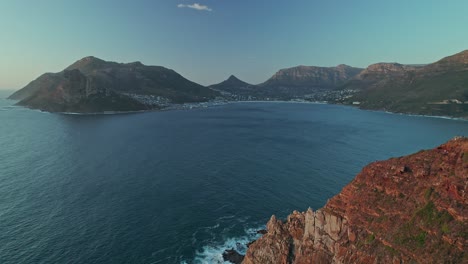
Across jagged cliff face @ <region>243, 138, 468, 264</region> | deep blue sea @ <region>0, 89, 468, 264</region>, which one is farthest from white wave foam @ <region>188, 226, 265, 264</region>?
jagged cliff face @ <region>243, 138, 468, 264</region>

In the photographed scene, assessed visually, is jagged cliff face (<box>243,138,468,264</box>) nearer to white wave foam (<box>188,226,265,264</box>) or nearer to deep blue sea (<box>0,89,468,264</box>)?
white wave foam (<box>188,226,265,264</box>)

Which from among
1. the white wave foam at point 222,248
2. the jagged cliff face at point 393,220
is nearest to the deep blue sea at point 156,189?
the white wave foam at point 222,248

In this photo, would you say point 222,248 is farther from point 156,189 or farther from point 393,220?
point 156,189

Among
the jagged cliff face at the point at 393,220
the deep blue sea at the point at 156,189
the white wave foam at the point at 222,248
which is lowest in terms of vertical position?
the white wave foam at the point at 222,248

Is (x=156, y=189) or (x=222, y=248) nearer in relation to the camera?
(x=222, y=248)

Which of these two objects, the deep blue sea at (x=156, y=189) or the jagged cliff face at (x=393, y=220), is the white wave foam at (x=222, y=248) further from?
the jagged cliff face at (x=393, y=220)

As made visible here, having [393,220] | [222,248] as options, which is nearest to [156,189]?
[222,248]

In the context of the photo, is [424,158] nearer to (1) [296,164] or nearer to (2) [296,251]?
(2) [296,251]
